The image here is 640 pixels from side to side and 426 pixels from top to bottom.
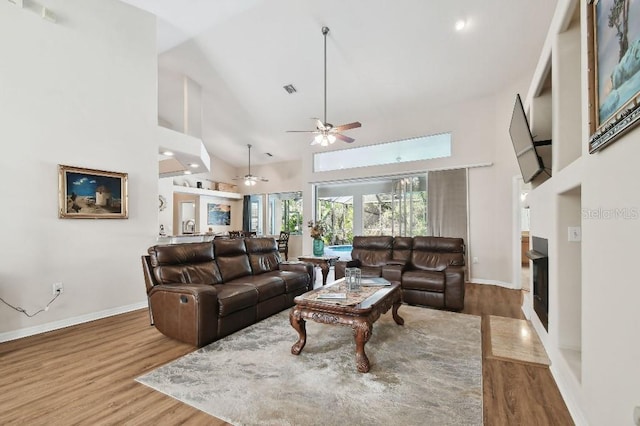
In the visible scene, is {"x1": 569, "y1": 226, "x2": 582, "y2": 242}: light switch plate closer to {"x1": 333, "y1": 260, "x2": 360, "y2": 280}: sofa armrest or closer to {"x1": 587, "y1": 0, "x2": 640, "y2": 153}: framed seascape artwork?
{"x1": 587, "y1": 0, "x2": 640, "y2": 153}: framed seascape artwork

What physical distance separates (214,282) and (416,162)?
188 inches

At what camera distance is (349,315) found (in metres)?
2.43

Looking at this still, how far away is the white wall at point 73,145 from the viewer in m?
3.16

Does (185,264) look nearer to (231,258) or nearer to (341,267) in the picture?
(231,258)

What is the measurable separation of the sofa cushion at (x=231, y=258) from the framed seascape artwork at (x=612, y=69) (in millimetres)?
3678

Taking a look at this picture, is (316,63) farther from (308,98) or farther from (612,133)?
(612,133)

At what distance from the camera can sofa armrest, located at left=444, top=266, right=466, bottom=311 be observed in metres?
3.83

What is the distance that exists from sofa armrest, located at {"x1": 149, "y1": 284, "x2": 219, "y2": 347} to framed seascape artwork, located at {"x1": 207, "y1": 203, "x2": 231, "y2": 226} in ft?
24.6

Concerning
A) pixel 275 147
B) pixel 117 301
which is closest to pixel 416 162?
pixel 275 147

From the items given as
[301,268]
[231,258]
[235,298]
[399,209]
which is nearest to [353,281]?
[235,298]

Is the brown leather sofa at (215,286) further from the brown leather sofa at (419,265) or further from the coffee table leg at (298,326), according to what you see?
the brown leather sofa at (419,265)

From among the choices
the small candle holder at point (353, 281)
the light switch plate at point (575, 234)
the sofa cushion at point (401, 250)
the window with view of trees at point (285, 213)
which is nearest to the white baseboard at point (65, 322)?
the small candle holder at point (353, 281)

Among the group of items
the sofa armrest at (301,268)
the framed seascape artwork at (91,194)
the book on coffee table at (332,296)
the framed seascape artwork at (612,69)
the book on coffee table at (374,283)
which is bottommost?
the sofa armrest at (301,268)

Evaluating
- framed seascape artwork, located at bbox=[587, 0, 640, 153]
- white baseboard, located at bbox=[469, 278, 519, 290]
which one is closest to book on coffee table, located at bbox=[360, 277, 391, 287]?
framed seascape artwork, located at bbox=[587, 0, 640, 153]
